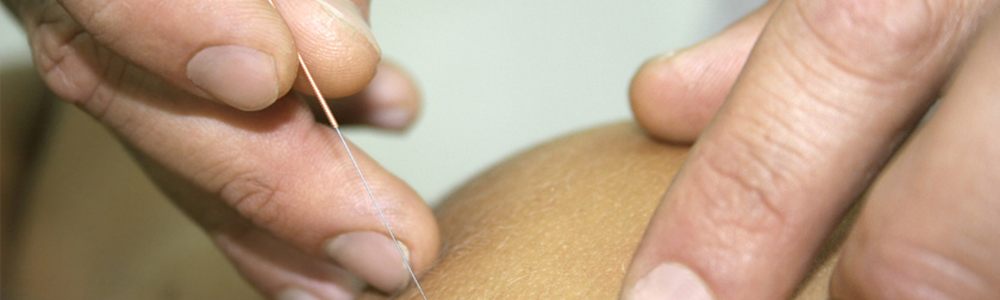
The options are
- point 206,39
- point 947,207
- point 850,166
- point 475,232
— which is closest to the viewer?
point 947,207

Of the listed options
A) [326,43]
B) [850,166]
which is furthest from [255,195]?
[850,166]

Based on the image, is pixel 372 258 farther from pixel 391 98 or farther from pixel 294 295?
pixel 391 98

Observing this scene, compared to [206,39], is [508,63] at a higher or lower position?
lower

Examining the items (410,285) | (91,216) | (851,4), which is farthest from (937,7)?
(91,216)

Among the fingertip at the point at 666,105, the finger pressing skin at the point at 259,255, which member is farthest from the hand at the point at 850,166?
the finger pressing skin at the point at 259,255

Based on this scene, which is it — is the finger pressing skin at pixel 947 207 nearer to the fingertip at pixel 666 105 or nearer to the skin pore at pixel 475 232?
the skin pore at pixel 475 232

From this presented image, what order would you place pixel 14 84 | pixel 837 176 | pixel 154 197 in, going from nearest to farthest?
1. pixel 837 176
2. pixel 14 84
3. pixel 154 197

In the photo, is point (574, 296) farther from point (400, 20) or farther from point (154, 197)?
point (400, 20)

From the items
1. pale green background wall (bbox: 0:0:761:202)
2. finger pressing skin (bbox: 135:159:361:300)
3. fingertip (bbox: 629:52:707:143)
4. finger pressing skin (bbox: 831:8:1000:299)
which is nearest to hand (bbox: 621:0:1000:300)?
finger pressing skin (bbox: 831:8:1000:299)
